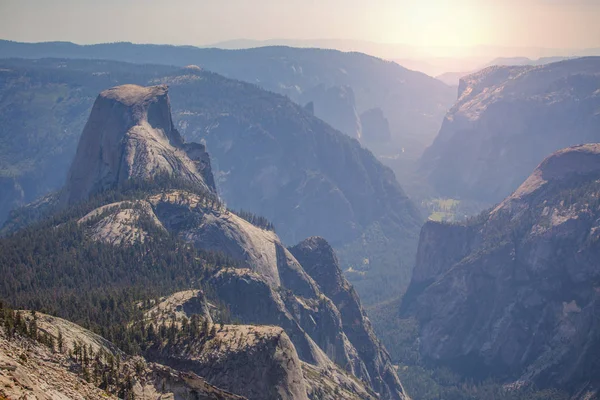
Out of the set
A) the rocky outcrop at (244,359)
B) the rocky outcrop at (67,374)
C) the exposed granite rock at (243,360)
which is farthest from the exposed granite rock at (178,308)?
the rocky outcrop at (67,374)

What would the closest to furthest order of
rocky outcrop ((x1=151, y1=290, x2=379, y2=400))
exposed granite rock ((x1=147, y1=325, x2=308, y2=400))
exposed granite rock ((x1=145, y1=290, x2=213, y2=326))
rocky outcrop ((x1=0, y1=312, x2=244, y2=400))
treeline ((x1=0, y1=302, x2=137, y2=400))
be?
rocky outcrop ((x1=0, y1=312, x2=244, y2=400)) < treeline ((x1=0, y1=302, x2=137, y2=400)) < exposed granite rock ((x1=147, y1=325, x2=308, y2=400)) < rocky outcrop ((x1=151, y1=290, x2=379, y2=400)) < exposed granite rock ((x1=145, y1=290, x2=213, y2=326))

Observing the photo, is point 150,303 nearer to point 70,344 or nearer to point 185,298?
point 185,298

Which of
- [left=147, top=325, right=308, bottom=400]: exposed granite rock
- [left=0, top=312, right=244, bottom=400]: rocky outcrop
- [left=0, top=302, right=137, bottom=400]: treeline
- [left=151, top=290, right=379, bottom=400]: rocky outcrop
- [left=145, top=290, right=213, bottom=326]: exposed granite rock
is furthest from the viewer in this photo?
[left=145, top=290, right=213, bottom=326]: exposed granite rock

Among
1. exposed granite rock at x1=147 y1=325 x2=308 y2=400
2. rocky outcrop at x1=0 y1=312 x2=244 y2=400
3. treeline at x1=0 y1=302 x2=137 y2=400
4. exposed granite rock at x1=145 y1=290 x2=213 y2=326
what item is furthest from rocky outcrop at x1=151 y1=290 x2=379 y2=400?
treeline at x1=0 y1=302 x2=137 y2=400

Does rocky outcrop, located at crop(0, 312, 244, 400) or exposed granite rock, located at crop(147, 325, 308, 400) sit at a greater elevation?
rocky outcrop, located at crop(0, 312, 244, 400)

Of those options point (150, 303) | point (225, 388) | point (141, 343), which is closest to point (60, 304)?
point (150, 303)

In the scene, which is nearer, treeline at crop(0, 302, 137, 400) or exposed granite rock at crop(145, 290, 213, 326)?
treeline at crop(0, 302, 137, 400)

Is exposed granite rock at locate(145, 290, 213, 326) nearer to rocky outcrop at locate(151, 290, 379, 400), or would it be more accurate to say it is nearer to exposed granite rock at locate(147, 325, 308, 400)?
rocky outcrop at locate(151, 290, 379, 400)

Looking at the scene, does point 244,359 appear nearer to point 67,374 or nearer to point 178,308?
point 178,308
